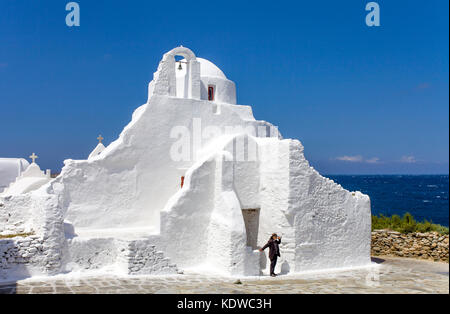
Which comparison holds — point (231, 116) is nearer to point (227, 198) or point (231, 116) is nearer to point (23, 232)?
point (227, 198)

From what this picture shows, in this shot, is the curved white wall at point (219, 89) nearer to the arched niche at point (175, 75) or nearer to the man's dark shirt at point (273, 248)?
the arched niche at point (175, 75)

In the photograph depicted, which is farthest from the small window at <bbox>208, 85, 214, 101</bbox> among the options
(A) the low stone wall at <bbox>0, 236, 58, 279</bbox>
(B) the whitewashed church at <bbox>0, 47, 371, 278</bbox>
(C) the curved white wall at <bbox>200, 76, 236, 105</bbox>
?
(A) the low stone wall at <bbox>0, 236, 58, 279</bbox>

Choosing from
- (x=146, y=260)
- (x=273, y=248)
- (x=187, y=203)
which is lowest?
(x=146, y=260)

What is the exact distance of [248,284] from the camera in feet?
39.8

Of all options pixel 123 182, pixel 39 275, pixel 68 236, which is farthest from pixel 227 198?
pixel 39 275

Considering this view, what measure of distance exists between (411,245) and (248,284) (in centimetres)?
961

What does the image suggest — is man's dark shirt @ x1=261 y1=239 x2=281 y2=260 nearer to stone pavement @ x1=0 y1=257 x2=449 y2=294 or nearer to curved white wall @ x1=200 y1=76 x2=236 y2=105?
stone pavement @ x1=0 y1=257 x2=449 y2=294

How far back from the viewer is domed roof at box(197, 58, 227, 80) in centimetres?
1858

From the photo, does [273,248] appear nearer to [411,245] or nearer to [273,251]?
[273,251]

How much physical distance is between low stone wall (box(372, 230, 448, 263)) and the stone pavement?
10.7 feet

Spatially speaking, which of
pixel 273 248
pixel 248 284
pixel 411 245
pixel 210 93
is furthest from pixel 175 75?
pixel 411 245

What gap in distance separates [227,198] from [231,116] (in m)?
4.41

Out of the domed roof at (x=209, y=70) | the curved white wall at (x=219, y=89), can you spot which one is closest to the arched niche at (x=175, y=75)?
the curved white wall at (x=219, y=89)
